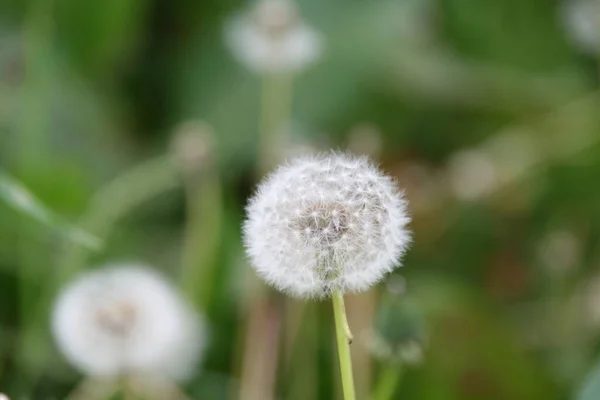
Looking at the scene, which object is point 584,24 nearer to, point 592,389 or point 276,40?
point 276,40

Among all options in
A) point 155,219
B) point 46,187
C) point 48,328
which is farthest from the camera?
point 155,219

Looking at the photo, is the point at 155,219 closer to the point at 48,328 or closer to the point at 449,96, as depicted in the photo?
the point at 48,328

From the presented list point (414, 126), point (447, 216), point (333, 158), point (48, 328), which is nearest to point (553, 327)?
point (447, 216)

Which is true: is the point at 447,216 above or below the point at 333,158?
above

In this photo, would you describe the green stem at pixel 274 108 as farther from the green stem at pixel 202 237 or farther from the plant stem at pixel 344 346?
the plant stem at pixel 344 346

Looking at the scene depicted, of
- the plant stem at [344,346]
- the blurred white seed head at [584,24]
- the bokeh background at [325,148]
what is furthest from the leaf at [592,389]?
the blurred white seed head at [584,24]

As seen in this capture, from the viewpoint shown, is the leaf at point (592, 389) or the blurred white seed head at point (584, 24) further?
the blurred white seed head at point (584, 24)

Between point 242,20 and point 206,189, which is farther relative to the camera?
point 242,20

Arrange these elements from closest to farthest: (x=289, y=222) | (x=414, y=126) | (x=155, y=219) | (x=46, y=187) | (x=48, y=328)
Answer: (x=289, y=222) → (x=48, y=328) → (x=46, y=187) → (x=155, y=219) → (x=414, y=126)

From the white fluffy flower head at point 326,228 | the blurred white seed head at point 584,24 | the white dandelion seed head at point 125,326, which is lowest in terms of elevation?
the white fluffy flower head at point 326,228
